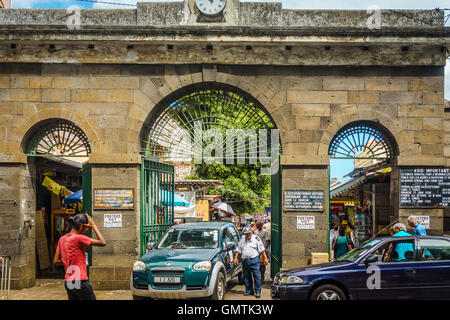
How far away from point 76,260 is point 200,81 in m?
6.57

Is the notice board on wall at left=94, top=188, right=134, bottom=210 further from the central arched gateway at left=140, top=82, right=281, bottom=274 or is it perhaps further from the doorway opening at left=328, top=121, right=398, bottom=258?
the doorway opening at left=328, top=121, right=398, bottom=258

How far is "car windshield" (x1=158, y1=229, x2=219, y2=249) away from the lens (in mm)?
10320

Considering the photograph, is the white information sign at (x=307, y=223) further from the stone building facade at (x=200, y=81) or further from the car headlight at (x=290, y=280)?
the car headlight at (x=290, y=280)

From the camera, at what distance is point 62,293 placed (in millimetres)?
11188

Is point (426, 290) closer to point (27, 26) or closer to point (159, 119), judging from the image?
point (159, 119)

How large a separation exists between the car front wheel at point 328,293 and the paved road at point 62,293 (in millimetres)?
2526

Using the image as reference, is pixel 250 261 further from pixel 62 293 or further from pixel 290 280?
pixel 62 293

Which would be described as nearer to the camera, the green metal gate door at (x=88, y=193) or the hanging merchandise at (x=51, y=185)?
the green metal gate door at (x=88, y=193)

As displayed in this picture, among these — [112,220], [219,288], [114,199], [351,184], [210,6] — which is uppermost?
[210,6]

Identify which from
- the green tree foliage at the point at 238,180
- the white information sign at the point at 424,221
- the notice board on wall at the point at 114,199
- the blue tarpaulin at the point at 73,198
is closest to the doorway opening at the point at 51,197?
the blue tarpaulin at the point at 73,198

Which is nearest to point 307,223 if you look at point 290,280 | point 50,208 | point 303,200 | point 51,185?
point 303,200

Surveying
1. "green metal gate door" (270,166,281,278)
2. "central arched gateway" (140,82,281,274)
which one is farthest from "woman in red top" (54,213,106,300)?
"green metal gate door" (270,166,281,278)

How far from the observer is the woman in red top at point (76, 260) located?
6.27 metres

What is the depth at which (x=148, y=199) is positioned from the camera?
12562 mm
